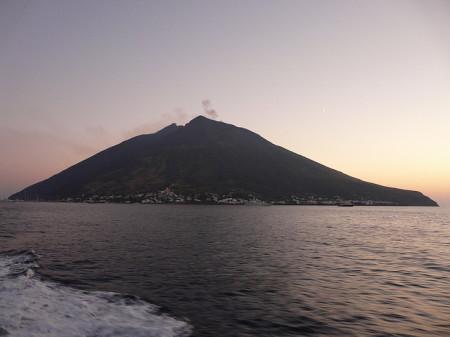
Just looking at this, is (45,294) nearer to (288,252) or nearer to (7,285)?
(7,285)

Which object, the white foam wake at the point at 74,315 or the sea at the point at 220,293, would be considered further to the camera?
the sea at the point at 220,293

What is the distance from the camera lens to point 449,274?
3794cm

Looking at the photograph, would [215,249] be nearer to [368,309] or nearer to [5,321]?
[368,309]

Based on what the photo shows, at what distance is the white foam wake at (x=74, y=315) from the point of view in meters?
19.2

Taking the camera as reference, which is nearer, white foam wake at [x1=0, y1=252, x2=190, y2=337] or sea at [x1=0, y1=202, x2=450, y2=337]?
white foam wake at [x1=0, y1=252, x2=190, y2=337]

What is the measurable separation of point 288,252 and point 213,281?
851 inches

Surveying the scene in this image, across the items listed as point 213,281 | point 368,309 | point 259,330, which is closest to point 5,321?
point 259,330

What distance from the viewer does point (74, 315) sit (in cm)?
2180

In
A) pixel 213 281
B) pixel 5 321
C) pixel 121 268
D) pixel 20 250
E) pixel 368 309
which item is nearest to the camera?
pixel 5 321

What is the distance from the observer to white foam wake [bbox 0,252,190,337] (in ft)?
63.0

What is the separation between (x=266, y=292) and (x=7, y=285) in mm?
19962

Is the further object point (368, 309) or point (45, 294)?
point (45, 294)

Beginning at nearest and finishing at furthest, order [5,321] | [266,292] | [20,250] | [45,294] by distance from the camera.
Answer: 1. [5,321]
2. [45,294]
3. [266,292]
4. [20,250]

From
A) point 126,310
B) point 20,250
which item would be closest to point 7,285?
point 126,310
